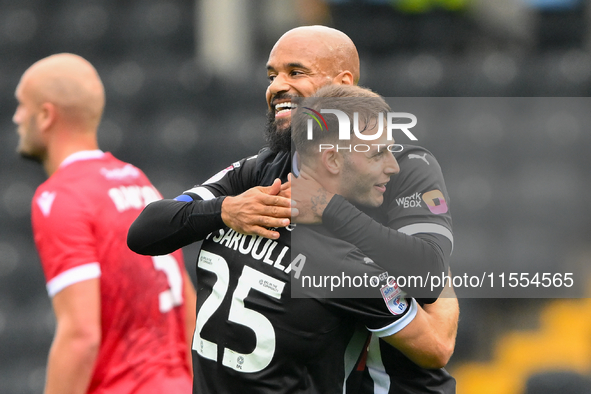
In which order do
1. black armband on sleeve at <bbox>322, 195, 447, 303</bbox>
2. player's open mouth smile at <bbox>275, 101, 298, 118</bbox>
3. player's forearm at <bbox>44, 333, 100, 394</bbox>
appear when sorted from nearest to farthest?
black armband on sleeve at <bbox>322, 195, 447, 303</bbox>
player's open mouth smile at <bbox>275, 101, 298, 118</bbox>
player's forearm at <bbox>44, 333, 100, 394</bbox>

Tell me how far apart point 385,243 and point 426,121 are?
11.5ft

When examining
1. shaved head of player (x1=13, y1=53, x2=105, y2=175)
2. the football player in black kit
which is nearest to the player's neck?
shaved head of player (x1=13, y1=53, x2=105, y2=175)

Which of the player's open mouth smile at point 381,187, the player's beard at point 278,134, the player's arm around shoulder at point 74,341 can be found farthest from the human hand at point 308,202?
the player's arm around shoulder at point 74,341

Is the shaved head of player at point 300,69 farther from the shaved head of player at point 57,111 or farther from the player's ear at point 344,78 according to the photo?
the shaved head of player at point 57,111

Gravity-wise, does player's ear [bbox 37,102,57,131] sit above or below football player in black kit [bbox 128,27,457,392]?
above

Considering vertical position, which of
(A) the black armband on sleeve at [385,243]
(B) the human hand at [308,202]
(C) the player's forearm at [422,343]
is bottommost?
(C) the player's forearm at [422,343]

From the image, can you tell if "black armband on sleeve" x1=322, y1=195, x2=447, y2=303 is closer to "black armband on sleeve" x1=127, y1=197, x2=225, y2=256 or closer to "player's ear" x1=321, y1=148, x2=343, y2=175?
"player's ear" x1=321, y1=148, x2=343, y2=175

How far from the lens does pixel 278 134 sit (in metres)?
2.32

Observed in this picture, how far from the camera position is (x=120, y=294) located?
2863 millimetres

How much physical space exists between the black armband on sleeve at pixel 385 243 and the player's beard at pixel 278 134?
0.38 meters

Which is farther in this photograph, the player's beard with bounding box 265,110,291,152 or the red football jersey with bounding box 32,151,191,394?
the red football jersey with bounding box 32,151,191,394

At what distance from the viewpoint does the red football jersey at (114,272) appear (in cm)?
275

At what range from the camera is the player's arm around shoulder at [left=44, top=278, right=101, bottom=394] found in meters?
2.61

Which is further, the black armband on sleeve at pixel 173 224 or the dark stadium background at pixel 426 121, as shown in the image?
the dark stadium background at pixel 426 121
